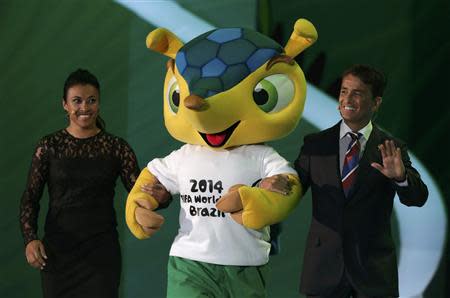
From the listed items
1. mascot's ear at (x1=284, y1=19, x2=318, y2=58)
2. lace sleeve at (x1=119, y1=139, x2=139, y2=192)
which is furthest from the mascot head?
lace sleeve at (x1=119, y1=139, x2=139, y2=192)

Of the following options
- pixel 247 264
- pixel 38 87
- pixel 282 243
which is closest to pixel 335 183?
pixel 247 264

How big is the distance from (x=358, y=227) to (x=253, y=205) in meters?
0.40

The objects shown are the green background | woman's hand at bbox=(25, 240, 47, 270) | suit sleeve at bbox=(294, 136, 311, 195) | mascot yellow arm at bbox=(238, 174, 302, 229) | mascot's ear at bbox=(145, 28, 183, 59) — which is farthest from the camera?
the green background

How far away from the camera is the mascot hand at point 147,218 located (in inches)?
109

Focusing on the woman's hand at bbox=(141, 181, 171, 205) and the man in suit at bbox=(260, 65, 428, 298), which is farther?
the woman's hand at bbox=(141, 181, 171, 205)

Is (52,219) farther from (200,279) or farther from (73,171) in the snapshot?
(200,279)

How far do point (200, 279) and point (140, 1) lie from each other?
2.37 m

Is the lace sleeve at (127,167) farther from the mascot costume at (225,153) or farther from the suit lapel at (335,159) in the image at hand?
the suit lapel at (335,159)

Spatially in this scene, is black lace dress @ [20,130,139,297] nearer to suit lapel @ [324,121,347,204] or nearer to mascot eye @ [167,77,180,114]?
mascot eye @ [167,77,180,114]

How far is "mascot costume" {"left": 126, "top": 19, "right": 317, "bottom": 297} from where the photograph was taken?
276cm

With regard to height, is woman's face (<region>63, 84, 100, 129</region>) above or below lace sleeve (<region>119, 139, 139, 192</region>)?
above

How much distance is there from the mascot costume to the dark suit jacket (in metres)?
0.14

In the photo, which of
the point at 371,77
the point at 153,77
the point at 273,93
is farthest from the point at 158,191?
the point at 153,77

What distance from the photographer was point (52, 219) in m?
3.27
